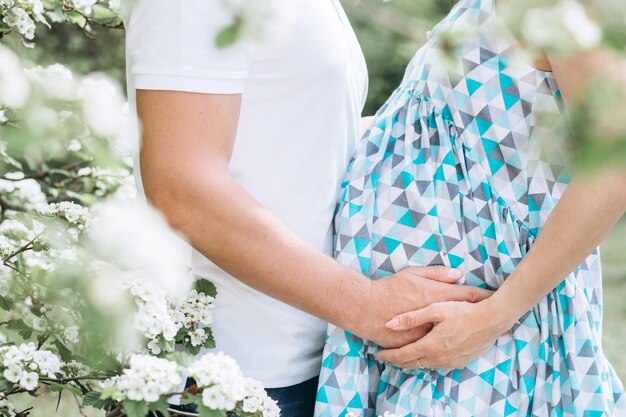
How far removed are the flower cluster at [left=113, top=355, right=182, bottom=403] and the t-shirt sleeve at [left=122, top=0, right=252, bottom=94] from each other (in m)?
0.42

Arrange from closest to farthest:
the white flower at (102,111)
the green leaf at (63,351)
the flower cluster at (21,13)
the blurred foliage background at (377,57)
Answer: the green leaf at (63,351) → the flower cluster at (21,13) → the white flower at (102,111) → the blurred foliage background at (377,57)

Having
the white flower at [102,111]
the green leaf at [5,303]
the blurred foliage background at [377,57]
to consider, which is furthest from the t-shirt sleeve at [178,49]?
the blurred foliage background at [377,57]

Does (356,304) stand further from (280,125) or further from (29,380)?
(29,380)

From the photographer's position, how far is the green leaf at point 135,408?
1.22 meters

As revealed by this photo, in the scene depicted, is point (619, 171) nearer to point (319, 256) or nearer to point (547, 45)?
point (319, 256)

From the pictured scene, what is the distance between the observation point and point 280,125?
1475 mm

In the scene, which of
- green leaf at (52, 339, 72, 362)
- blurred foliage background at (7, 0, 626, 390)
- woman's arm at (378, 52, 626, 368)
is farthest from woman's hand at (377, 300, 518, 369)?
blurred foliage background at (7, 0, 626, 390)

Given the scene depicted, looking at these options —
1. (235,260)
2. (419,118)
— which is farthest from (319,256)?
(419,118)

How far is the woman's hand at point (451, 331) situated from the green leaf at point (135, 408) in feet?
1.51

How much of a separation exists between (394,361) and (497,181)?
37 centimetres

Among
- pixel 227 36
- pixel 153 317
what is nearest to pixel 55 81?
pixel 153 317

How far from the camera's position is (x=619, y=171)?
1334 mm

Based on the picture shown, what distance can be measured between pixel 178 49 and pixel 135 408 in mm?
549

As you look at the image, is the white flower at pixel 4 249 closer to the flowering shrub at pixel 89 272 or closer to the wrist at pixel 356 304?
the flowering shrub at pixel 89 272
